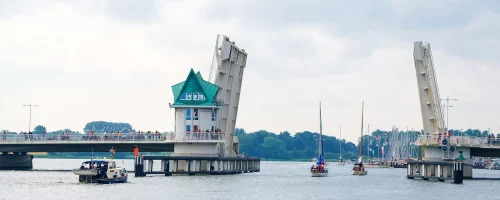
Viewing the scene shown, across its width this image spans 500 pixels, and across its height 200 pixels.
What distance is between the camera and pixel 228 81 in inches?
4313

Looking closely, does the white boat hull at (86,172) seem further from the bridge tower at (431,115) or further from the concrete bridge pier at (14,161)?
the concrete bridge pier at (14,161)

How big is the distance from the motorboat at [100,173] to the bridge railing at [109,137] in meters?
19.2

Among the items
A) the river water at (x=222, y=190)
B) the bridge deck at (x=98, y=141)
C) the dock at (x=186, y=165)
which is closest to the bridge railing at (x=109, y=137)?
the bridge deck at (x=98, y=141)

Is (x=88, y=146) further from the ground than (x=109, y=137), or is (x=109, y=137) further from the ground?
(x=109, y=137)

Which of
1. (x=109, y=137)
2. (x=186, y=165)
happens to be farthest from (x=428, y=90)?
(x=109, y=137)

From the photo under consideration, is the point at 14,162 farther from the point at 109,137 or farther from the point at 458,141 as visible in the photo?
the point at 458,141

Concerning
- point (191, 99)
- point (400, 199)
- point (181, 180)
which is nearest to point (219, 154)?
point (191, 99)

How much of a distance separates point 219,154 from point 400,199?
36998 mm

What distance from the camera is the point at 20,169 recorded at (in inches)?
4852

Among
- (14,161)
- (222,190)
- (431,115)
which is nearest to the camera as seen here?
(222,190)

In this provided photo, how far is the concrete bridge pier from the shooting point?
122688 millimetres

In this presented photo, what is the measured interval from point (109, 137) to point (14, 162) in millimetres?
20147

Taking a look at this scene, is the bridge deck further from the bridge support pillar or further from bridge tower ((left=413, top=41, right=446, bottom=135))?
bridge tower ((left=413, top=41, right=446, bottom=135))

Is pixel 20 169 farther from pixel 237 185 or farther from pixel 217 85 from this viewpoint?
pixel 237 185
